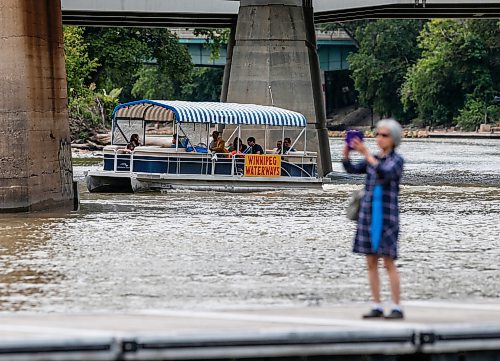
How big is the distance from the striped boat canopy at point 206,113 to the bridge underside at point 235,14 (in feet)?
39.7

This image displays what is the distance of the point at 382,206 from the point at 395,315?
36.7 inches

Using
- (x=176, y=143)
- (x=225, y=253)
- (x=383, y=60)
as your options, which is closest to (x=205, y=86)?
(x=383, y=60)

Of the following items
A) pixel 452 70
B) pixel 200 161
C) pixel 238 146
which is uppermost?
Result: pixel 452 70

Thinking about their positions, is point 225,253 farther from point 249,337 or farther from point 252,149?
point 252,149

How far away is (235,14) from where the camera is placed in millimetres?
52500

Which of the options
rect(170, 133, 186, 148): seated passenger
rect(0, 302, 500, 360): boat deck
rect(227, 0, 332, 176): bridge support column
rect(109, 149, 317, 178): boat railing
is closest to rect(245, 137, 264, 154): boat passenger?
rect(109, 149, 317, 178): boat railing

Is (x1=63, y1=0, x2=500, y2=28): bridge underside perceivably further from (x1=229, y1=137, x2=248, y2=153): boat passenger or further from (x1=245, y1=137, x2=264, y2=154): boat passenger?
(x1=245, y1=137, x2=264, y2=154): boat passenger

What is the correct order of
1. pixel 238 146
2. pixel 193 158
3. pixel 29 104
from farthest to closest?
pixel 238 146, pixel 193 158, pixel 29 104

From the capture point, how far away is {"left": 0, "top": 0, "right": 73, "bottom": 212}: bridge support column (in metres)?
26.7

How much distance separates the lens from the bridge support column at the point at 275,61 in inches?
1810

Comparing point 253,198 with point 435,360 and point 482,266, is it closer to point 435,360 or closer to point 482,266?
point 482,266

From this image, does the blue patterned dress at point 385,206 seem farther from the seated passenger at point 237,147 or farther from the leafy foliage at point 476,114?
the leafy foliage at point 476,114

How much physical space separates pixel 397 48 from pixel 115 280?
105143mm

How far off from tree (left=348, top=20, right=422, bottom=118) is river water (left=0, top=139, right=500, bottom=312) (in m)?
82.4
